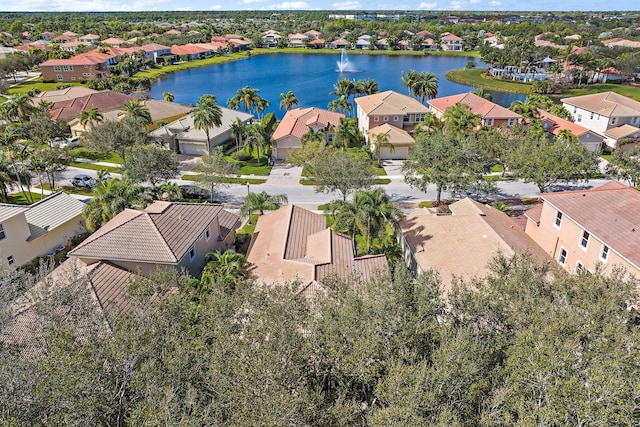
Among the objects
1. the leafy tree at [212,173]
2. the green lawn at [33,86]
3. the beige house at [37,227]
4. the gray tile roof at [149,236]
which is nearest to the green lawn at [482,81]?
the leafy tree at [212,173]

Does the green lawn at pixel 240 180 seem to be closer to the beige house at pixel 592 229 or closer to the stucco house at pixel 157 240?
the stucco house at pixel 157 240

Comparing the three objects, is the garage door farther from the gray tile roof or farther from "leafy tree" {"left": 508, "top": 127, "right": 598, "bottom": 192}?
"leafy tree" {"left": 508, "top": 127, "right": 598, "bottom": 192}

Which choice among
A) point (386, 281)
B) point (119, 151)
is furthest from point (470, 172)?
point (119, 151)

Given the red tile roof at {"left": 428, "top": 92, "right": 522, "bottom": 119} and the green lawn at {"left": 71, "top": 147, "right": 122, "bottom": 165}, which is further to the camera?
the red tile roof at {"left": 428, "top": 92, "right": 522, "bottom": 119}

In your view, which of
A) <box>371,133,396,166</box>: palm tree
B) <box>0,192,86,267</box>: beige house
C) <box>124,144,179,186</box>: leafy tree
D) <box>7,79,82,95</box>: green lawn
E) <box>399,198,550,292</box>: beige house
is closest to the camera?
<box>399,198,550,292</box>: beige house

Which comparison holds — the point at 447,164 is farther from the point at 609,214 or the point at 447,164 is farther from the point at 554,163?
the point at 609,214

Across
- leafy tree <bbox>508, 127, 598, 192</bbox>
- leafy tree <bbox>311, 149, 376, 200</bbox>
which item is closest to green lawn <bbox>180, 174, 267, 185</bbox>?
leafy tree <bbox>311, 149, 376, 200</bbox>
